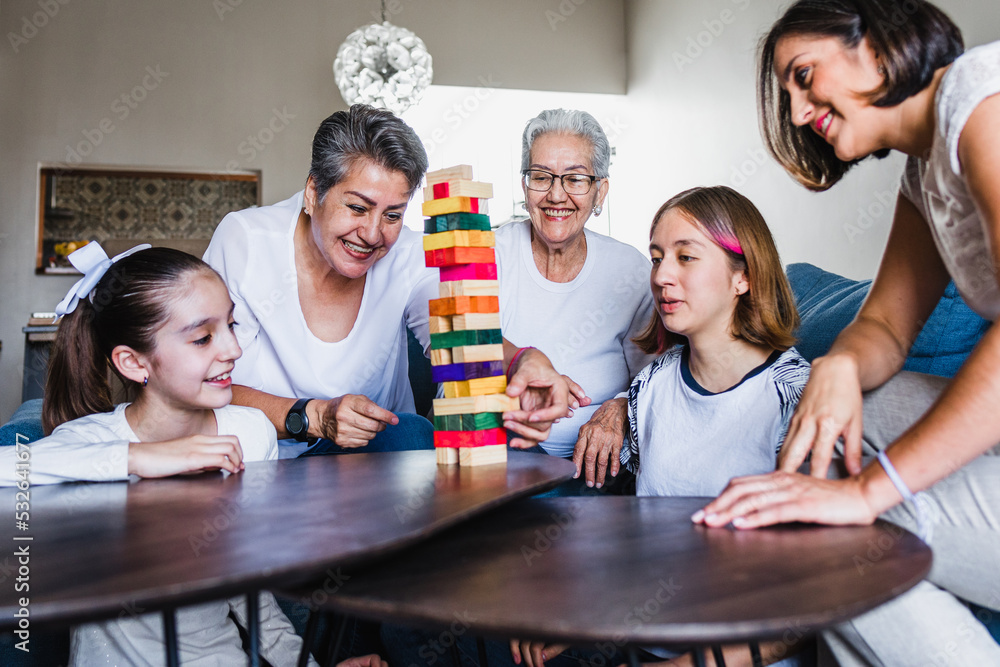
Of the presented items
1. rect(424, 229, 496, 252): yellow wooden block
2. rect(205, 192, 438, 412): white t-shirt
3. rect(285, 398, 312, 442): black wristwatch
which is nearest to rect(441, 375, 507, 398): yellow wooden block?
rect(424, 229, 496, 252): yellow wooden block

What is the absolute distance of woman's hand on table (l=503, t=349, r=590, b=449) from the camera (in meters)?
1.30

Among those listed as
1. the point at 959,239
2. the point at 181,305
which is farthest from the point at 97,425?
the point at 959,239

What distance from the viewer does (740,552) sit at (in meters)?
0.77

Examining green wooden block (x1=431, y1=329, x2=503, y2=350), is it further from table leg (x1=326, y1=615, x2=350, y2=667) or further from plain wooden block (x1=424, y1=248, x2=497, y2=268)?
table leg (x1=326, y1=615, x2=350, y2=667)

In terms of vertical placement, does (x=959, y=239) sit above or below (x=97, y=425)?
above

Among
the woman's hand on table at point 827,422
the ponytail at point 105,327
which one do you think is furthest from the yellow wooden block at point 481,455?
the ponytail at point 105,327

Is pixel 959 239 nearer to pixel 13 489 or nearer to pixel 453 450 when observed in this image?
pixel 453 450

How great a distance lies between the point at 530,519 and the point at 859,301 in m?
1.29

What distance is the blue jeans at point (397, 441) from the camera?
1.75 metres

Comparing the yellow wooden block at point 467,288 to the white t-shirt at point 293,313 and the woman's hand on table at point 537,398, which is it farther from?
the white t-shirt at point 293,313

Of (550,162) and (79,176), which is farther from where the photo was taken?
(79,176)

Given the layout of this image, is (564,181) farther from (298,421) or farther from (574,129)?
(298,421)

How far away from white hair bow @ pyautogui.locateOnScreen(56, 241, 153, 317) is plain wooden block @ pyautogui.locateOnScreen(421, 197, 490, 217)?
694 mm

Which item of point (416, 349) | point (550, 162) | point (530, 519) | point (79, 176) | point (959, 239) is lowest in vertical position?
point (530, 519)
